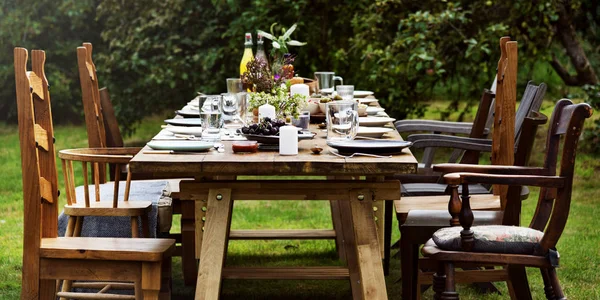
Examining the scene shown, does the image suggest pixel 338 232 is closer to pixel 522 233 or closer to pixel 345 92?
pixel 345 92

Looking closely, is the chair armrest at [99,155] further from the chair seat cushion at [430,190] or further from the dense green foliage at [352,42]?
the dense green foliage at [352,42]

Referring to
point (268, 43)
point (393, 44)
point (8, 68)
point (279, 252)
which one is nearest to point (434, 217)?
point (279, 252)

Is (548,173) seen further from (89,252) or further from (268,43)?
(268,43)

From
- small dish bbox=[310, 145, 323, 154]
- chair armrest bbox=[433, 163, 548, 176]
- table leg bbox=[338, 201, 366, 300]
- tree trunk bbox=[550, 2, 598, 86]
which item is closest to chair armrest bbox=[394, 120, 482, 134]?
table leg bbox=[338, 201, 366, 300]

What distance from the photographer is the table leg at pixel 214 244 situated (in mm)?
3107

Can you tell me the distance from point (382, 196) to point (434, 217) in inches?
15.1

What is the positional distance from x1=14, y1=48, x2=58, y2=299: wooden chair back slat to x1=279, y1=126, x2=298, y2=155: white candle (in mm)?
744

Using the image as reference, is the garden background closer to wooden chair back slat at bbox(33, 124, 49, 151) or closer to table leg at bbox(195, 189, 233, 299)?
table leg at bbox(195, 189, 233, 299)

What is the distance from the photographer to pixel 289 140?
3.16m

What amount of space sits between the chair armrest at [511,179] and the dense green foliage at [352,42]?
4580mm

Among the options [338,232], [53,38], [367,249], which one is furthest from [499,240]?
[53,38]

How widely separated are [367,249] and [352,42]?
5369 mm

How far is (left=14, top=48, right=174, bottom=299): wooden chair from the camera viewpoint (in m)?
2.98

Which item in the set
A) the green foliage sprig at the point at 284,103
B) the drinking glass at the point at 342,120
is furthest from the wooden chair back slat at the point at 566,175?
the green foliage sprig at the point at 284,103
